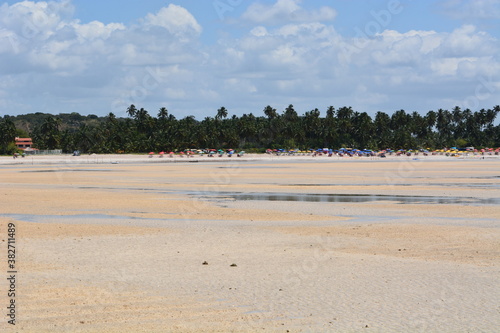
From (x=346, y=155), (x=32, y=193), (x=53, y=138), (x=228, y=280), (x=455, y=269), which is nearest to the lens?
(x=228, y=280)

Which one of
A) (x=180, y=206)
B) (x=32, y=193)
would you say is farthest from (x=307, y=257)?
(x=32, y=193)

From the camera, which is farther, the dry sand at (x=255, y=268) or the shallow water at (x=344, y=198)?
the shallow water at (x=344, y=198)

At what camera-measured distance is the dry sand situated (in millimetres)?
11633

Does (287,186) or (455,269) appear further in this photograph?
(287,186)

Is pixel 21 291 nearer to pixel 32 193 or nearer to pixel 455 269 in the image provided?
pixel 455 269

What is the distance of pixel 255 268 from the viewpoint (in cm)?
1614

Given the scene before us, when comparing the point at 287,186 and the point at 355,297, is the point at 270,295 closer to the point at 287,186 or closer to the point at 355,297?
the point at 355,297

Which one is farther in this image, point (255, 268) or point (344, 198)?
point (344, 198)

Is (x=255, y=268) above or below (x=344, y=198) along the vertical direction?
below

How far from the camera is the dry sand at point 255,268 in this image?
11633 mm

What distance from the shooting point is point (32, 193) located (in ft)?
139

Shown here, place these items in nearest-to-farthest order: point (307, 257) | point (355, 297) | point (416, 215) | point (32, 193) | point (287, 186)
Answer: point (355, 297)
point (307, 257)
point (416, 215)
point (32, 193)
point (287, 186)

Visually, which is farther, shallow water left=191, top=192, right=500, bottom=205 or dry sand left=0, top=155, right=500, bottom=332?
shallow water left=191, top=192, right=500, bottom=205

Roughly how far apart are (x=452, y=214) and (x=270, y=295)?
58.7 ft
